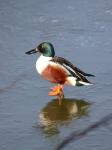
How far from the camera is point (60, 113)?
6.38m

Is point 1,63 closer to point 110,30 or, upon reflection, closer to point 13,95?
point 13,95

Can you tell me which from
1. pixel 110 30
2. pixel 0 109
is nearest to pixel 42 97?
pixel 0 109

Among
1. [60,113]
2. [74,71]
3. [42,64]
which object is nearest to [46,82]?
[42,64]

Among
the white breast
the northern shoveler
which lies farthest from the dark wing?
the white breast

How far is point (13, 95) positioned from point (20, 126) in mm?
892

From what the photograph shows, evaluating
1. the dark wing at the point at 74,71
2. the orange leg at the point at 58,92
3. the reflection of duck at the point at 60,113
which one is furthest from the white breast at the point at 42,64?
the reflection of duck at the point at 60,113

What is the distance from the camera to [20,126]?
5.94m

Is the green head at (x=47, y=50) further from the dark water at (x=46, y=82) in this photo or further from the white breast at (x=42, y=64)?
the dark water at (x=46, y=82)

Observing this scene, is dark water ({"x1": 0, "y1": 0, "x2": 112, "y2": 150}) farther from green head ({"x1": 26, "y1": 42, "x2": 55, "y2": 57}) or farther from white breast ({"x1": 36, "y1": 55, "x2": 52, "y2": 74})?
green head ({"x1": 26, "y1": 42, "x2": 55, "y2": 57})

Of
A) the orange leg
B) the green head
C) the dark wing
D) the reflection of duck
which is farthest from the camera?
the green head

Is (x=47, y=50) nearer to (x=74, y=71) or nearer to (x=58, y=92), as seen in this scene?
(x=74, y=71)

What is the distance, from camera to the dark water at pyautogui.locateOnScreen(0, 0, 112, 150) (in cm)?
572

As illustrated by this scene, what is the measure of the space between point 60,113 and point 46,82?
107 cm

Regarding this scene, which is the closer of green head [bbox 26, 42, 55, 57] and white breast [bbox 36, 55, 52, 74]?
white breast [bbox 36, 55, 52, 74]
